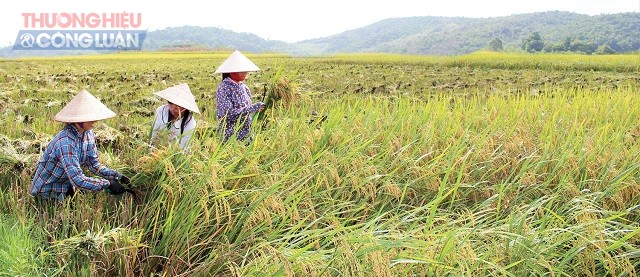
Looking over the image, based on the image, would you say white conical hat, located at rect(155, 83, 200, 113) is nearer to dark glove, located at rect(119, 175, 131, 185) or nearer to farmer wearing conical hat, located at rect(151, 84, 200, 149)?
farmer wearing conical hat, located at rect(151, 84, 200, 149)

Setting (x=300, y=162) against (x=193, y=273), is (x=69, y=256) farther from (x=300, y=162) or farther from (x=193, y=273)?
(x=300, y=162)

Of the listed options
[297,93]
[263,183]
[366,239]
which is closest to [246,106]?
[297,93]

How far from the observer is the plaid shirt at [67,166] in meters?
3.30

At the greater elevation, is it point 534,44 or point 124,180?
point 534,44

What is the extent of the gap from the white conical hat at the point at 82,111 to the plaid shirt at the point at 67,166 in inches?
3.5

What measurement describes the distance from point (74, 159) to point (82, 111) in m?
0.28

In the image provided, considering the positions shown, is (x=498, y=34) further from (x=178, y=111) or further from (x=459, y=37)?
(x=178, y=111)

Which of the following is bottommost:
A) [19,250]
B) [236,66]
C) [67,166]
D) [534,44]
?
[19,250]

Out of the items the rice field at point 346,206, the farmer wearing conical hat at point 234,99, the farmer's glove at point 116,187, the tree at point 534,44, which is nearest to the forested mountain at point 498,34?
the tree at point 534,44

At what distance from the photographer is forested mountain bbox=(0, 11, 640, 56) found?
240 feet

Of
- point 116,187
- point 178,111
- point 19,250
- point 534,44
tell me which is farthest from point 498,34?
point 19,250

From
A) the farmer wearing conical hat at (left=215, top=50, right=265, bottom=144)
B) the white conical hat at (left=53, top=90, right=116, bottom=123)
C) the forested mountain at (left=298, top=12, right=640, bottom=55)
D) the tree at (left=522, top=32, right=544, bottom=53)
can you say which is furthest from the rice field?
the tree at (left=522, top=32, right=544, bottom=53)

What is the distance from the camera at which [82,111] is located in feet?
11.1

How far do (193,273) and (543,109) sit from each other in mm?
4600
